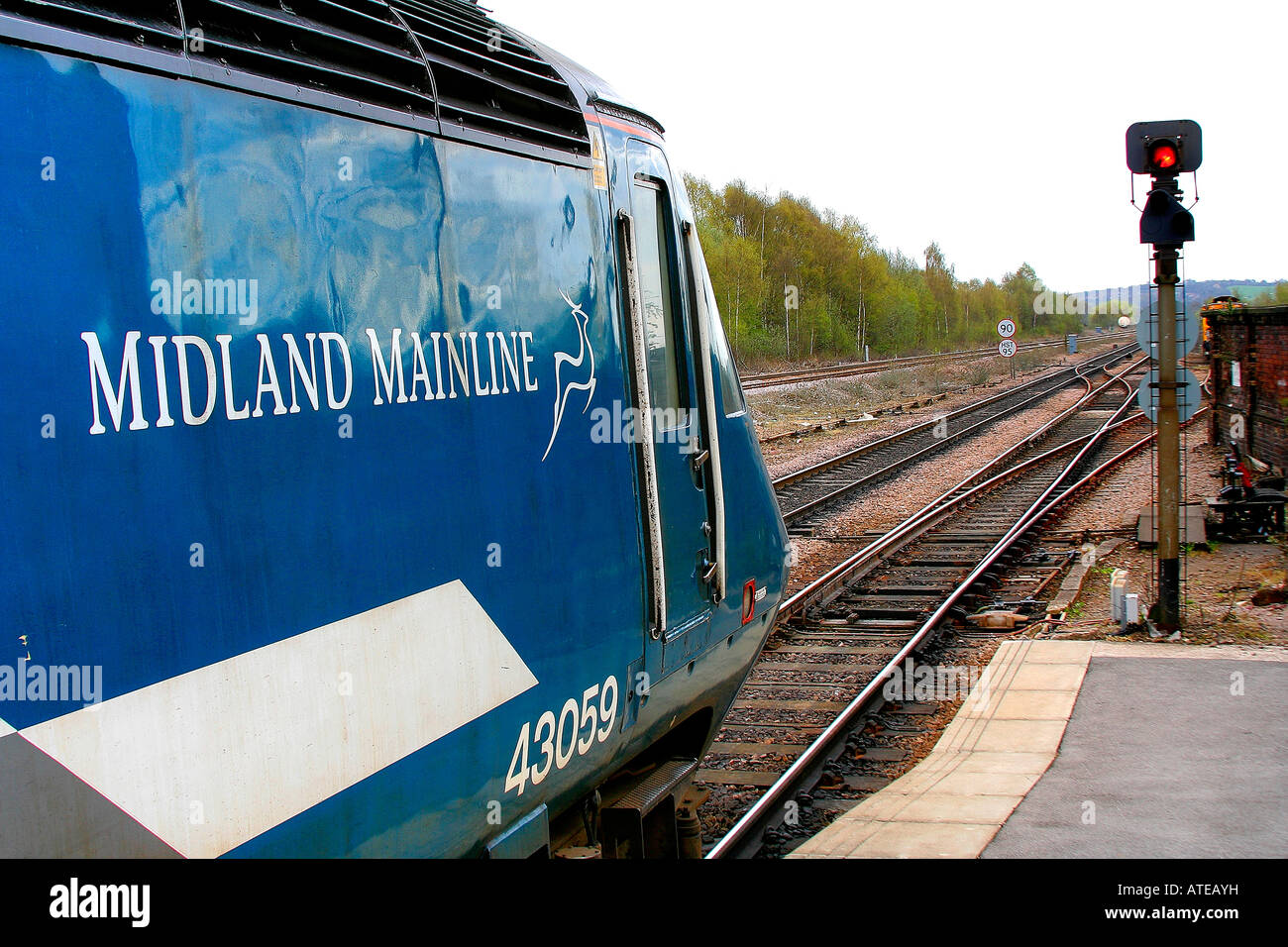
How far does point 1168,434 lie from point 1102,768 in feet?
13.6

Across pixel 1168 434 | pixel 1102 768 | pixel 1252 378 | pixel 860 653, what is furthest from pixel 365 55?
pixel 1252 378

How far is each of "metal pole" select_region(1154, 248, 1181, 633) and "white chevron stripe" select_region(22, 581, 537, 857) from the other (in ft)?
27.3

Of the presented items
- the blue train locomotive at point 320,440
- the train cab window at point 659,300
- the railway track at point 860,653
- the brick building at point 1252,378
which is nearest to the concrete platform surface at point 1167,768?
the railway track at point 860,653

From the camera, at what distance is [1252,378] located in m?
19.9

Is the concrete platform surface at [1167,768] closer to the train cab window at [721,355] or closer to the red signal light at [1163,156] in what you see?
the train cab window at [721,355]

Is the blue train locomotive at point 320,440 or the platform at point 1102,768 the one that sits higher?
the blue train locomotive at point 320,440

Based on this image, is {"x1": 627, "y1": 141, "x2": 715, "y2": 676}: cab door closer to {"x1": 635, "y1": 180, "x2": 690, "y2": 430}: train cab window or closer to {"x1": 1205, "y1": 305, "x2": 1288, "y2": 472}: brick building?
{"x1": 635, "y1": 180, "x2": 690, "y2": 430}: train cab window

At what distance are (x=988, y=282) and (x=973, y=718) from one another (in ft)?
462

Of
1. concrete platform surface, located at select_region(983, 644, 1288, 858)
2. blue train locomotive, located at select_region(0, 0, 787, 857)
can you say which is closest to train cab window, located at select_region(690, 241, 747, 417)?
blue train locomotive, located at select_region(0, 0, 787, 857)

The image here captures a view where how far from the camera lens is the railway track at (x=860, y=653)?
7.04m

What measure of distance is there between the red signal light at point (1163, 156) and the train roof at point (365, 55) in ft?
22.2

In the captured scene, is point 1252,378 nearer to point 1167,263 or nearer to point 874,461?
point 874,461

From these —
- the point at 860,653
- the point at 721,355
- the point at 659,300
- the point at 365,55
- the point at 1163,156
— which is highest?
the point at 1163,156

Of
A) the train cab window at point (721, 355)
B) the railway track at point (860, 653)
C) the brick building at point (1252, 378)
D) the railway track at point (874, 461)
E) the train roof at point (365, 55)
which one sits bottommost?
the railway track at point (860, 653)
